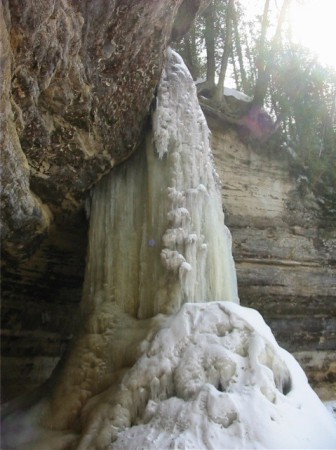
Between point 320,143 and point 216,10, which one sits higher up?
point 216,10

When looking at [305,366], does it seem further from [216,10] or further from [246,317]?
[216,10]

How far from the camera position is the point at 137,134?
5074mm

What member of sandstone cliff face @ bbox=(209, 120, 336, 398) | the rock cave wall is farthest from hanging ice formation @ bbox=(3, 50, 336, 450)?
sandstone cliff face @ bbox=(209, 120, 336, 398)

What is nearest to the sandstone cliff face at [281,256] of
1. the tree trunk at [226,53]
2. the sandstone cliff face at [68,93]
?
the tree trunk at [226,53]

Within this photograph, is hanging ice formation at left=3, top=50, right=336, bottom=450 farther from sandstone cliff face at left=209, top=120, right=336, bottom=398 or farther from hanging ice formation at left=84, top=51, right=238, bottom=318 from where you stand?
sandstone cliff face at left=209, top=120, right=336, bottom=398

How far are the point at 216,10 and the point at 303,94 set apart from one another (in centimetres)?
206

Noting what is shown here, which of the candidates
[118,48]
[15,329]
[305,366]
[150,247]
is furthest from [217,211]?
[305,366]

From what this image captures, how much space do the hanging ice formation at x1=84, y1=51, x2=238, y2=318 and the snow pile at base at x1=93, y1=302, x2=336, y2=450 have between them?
1.50ft

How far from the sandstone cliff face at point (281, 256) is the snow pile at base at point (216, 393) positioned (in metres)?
3.06

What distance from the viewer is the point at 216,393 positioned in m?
3.13

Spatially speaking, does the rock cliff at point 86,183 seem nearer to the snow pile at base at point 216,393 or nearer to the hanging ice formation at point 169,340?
the hanging ice formation at point 169,340

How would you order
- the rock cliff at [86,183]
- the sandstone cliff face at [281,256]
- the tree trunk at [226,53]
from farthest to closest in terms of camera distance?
the tree trunk at [226,53], the sandstone cliff face at [281,256], the rock cliff at [86,183]

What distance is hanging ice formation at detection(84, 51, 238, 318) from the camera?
4.38m

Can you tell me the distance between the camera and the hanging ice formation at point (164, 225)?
438cm
